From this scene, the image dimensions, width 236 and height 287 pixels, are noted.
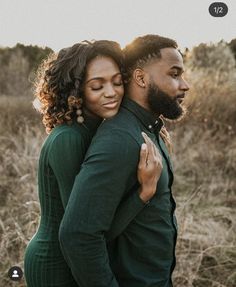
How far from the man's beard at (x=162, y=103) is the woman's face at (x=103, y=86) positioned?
0.36 ft

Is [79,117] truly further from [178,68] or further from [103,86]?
[178,68]

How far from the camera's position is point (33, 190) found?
191 inches

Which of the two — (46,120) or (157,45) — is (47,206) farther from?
(157,45)

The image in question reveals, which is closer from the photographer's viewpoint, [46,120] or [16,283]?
[46,120]

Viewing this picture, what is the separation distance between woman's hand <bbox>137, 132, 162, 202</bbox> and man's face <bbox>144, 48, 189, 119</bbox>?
0.15 metres

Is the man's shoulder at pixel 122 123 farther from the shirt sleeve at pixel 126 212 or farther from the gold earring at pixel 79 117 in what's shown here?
the shirt sleeve at pixel 126 212

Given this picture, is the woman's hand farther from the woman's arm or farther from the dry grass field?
the dry grass field

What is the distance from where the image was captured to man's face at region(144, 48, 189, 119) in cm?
184

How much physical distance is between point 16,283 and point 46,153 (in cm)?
235

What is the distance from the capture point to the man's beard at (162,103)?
6.07ft

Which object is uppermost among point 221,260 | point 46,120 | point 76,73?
point 76,73

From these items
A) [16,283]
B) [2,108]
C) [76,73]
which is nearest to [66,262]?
[76,73]

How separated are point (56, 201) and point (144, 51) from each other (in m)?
0.59

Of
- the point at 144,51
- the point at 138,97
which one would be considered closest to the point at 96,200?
the point at 138,97
